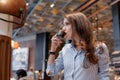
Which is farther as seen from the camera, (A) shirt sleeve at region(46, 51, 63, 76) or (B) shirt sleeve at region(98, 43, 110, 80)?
(A) shirt sleeve at region(46, 51, 63, 76)

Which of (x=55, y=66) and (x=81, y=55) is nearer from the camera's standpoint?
(x=81, y=55)

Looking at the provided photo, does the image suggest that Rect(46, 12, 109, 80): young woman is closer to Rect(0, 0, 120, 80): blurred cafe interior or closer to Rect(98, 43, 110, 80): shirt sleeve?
Rect(98, 43, 110, 80): shirt sleeve

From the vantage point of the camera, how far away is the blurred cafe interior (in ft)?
4.42

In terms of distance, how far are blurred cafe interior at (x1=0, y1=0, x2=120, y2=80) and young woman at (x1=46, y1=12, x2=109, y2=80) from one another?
0.77 ft

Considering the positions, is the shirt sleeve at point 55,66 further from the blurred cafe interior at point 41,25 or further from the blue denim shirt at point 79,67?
the blurred cafe interior at point 41,25

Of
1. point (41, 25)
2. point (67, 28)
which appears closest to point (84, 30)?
point (67, 28)

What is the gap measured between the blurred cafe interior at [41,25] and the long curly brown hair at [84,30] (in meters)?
0.21

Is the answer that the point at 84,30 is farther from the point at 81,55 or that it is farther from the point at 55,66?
the point at 55,66

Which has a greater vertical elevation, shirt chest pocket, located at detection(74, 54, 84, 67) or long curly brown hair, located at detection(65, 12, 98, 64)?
long curly brown hair, located at detection(65, 12, 98, 64)

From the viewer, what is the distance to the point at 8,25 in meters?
1.41

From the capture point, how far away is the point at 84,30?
151cm

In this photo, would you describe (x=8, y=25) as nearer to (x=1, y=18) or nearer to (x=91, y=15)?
(x=1, y=18)

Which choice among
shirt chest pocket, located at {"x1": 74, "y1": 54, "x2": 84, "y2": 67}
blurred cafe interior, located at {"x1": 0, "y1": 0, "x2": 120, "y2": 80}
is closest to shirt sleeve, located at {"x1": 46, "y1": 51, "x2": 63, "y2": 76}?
shirt chest pocket, located at {"x1": 74, "y1": 54, "x2": 84, "y2": 67}

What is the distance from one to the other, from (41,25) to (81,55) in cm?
1129
